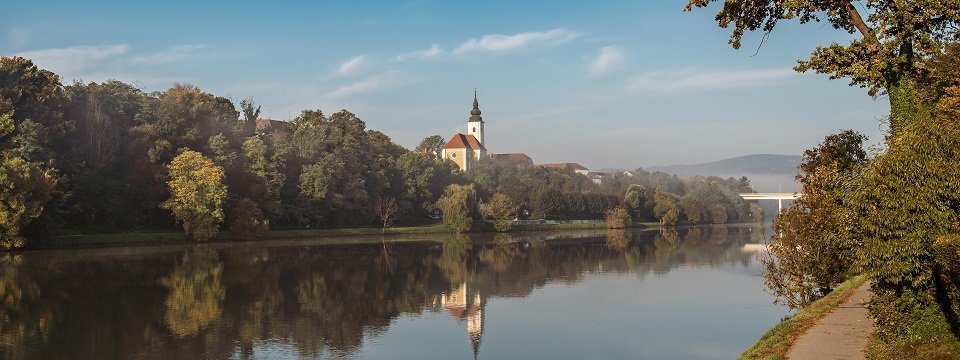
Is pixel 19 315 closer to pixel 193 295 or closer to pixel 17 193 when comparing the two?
pixel 193 295

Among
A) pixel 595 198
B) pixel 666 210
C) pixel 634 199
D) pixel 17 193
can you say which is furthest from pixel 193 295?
pixel 666 210

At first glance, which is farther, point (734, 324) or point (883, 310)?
point (734, 324)

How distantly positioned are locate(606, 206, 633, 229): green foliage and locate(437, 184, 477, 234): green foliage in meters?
26.6

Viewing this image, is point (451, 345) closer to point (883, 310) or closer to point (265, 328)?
point (265, 328)

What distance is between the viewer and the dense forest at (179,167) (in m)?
49.0

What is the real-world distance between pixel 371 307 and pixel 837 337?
596 inches

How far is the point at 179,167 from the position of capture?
56719mm

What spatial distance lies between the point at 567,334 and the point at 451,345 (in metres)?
3.46

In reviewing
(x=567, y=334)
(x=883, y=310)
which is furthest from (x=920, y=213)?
(x=567, y=334)

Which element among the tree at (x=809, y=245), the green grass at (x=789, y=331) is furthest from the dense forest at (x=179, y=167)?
the green grass at (x=789, y=331)

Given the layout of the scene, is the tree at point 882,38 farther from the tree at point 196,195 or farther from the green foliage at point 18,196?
the tree at point 196,195

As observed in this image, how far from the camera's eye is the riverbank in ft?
163

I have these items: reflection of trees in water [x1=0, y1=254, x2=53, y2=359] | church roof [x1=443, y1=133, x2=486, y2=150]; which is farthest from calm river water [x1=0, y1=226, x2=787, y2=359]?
church roof [x1=443, y1=133, x2=486, y2=150]

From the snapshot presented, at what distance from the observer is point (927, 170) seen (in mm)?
10695
